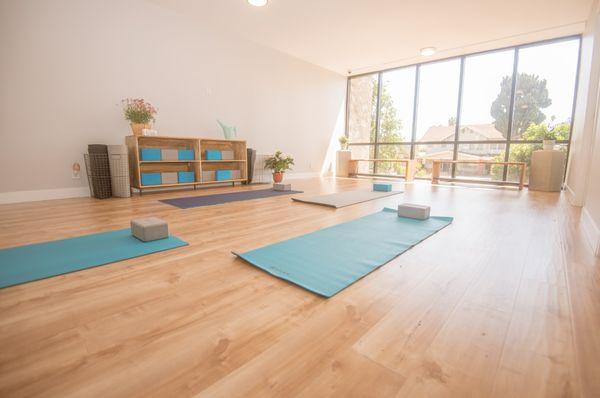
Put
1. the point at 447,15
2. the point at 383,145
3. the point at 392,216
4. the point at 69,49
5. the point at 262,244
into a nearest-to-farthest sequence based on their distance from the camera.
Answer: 1. the point at 262,244
2. the point at 392,216
3. the point at 69,49
4. the point at 447,15
5. the point at 383,145

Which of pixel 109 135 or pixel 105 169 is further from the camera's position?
pixel 109 135

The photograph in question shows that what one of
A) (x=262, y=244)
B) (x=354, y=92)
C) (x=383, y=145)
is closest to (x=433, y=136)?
(x=383, y=145)

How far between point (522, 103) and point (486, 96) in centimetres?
62

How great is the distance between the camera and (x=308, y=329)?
3.02 ft

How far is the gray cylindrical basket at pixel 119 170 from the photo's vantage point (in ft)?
11.0

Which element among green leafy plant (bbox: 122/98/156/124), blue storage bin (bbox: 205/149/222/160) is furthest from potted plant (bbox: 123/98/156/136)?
blue storage bin (bbox: 205/149/222/160)

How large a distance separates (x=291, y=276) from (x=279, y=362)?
1.76ft

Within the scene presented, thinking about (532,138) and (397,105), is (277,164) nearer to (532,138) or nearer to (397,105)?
(397,105)

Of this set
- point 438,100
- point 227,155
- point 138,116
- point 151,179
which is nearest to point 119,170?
point 151,179

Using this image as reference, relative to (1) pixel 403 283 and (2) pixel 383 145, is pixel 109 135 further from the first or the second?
(2) pixel 383 145

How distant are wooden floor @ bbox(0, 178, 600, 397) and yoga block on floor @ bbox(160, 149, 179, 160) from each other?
257 cm

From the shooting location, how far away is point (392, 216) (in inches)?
99.7

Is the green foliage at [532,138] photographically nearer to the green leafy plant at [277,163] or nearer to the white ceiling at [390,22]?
the white ceiling at [390,22]

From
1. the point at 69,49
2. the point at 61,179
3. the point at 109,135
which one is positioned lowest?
the point at 61,179
